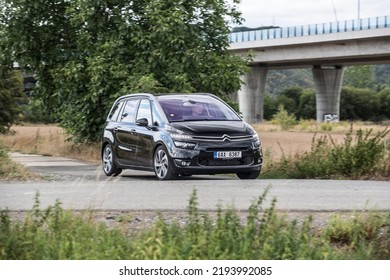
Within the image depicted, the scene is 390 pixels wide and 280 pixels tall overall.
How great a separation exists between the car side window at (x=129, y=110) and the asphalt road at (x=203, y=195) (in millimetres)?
3565

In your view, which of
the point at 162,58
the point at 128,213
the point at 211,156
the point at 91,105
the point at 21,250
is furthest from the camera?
the point at 91,105

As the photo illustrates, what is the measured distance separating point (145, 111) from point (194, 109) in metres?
0.99

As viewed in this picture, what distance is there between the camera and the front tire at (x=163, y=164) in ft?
51.2

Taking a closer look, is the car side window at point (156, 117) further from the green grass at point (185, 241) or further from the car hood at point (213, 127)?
the green grass at point (185, 241)

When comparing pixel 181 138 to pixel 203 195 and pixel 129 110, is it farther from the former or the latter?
pixel 203 195

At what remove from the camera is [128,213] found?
9.59 metres

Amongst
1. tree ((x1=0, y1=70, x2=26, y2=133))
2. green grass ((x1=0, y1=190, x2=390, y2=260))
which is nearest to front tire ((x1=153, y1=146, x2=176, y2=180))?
green grass ((x1=0, y1=190, x2=390, y2=260))

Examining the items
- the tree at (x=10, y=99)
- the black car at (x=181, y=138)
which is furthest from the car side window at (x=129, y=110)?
the tree at (x=10, y=99)

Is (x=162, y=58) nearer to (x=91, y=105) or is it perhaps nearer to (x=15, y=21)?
(x=91, y=105)

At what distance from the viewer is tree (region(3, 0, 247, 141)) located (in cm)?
2522

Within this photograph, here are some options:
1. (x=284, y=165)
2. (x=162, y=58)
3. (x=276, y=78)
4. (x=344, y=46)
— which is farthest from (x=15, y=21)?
(x=276, y=78)

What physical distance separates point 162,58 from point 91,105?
3.24m

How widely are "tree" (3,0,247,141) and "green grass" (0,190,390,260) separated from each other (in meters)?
16.0

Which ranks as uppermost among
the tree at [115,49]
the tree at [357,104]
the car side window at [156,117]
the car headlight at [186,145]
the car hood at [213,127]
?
the tree at [115,49]
